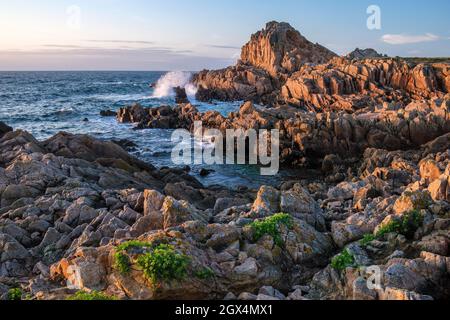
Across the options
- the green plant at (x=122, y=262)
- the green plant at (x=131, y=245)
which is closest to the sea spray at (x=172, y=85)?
the green plant at (x=131, y=245)

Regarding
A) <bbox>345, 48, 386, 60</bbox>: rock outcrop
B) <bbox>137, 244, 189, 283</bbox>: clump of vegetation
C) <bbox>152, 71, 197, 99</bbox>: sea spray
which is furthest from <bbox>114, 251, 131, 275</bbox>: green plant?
<bbox>152, 71, 197, 99</bbox>: sea spray

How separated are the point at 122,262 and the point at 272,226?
4.51 meters

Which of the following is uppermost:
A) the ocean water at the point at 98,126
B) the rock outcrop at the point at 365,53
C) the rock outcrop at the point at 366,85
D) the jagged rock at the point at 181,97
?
the rock outcrop at the point at 365,53

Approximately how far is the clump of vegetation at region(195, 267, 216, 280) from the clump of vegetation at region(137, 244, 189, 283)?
1.10 ft

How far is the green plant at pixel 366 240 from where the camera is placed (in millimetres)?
12469

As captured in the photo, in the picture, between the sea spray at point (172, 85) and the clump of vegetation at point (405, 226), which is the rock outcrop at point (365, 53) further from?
the clump of vegetation at point (405, 226)

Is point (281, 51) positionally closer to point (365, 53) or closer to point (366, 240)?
point (365, 53)

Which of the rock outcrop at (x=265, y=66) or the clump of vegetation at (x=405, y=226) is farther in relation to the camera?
the rock outcrop at (x=265, y=66)

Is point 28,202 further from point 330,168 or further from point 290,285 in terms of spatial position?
point 330,168

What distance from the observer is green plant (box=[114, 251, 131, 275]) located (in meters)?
10.6

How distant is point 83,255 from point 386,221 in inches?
349

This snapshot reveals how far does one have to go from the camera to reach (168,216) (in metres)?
14.3

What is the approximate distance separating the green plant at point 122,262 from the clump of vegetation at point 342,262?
5224 millimetres

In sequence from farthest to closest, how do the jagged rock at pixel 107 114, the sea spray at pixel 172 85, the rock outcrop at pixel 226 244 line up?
the sea spray at pixel 172 85 → the jagged rock at pixel 107 114 → the rock outcrop at pixel 226 244
